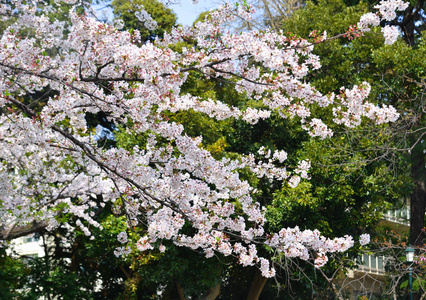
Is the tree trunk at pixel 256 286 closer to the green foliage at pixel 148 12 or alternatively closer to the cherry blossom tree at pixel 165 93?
the cherry blossom tree at pixel 165 93

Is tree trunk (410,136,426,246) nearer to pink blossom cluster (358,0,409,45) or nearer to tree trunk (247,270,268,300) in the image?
tree trunk (247,270,268,300)

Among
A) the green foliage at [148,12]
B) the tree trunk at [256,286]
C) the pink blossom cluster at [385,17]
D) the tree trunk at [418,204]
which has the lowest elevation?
the tree trunk at [256,286]

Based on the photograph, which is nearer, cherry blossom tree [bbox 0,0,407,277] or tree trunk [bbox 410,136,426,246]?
cherry blossom tree [bbox 0,0,407,277]

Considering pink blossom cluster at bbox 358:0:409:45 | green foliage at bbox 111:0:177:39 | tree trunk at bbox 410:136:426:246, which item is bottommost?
pink blossom cluster at bbox 358:0:409:45

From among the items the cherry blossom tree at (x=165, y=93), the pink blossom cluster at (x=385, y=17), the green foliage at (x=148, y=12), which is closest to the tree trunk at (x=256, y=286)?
the cherry blossom tree at (x=165, y=93)

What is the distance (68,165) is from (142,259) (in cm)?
306

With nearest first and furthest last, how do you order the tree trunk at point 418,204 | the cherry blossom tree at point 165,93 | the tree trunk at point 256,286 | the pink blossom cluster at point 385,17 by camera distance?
the cherry blossom tree at point 165,93
the pink blossom cluster at point 385,17
the tree trunk at point 418,204
the tree trunk at point 256,286

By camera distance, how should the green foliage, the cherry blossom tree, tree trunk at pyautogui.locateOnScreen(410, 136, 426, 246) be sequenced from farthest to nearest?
the green foliage
tree trunk at pyautogui.locateOnScreen(410, 136, 426, 246)
the cherry blossom tree

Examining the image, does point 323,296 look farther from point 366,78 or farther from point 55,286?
point 55,286

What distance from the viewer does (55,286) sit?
14.1 metres

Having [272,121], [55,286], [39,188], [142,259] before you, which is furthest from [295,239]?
[55,286]

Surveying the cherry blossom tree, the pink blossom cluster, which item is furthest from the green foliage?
the pink blossom cluster

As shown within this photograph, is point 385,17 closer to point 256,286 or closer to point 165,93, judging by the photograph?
point 165,93

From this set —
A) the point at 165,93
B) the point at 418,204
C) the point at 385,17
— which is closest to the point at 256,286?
the point at 418,204
